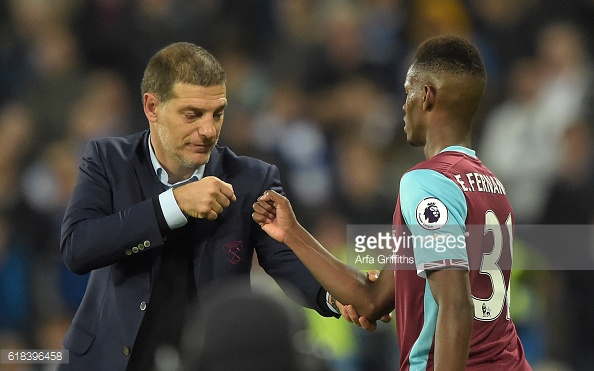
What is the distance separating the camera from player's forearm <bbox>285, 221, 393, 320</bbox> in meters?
2.89

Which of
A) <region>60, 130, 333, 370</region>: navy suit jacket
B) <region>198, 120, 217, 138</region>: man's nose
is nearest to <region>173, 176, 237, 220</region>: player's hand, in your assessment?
<region>60, 130, 333, 370</region>: navy suit jacket

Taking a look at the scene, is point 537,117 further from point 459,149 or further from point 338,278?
point 459,149

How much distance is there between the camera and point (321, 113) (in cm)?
632

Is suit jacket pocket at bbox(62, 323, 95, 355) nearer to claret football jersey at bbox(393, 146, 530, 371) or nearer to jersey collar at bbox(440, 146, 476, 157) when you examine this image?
claret football jersey at bbox(393, 146, 530, 371)

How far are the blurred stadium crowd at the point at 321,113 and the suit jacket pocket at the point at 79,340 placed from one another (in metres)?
2.24

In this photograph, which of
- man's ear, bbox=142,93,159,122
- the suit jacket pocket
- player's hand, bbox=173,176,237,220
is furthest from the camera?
man's ear, bbox=142,93,159,122

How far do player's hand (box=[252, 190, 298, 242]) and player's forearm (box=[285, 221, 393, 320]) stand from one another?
0.03 meters

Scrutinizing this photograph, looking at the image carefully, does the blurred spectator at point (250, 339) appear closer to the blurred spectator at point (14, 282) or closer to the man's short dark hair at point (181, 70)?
the man's short dark hair at point (181, 70)

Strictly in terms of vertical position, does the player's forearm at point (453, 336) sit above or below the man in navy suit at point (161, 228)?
below

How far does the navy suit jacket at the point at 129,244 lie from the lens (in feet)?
9.05

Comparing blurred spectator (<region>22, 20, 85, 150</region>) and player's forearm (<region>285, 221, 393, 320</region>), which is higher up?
blurred spectator (<region>22, 20, 85, 150</region>)

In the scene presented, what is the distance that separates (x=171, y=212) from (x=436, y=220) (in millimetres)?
826

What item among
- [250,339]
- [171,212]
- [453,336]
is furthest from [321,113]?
[250,339]

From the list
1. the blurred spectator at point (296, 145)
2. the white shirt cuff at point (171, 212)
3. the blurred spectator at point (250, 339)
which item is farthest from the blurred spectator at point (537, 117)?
the blurred spectator at point (250, 339)
